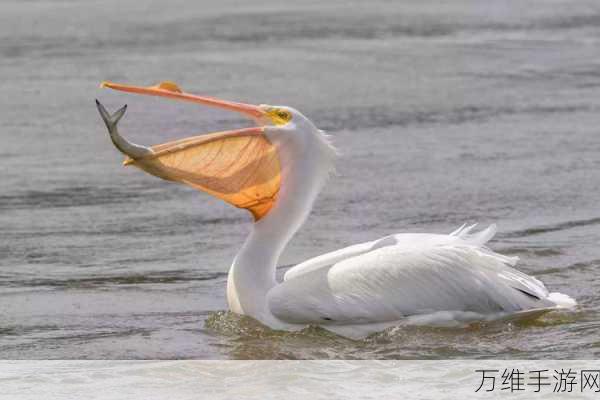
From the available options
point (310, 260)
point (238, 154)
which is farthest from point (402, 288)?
point (238, 154)

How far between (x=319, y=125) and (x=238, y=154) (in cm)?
410

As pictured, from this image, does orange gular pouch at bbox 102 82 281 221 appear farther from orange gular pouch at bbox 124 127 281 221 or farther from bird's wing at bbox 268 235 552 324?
bird's wing at bbox 268 235 552 324

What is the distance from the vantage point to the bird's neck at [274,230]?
5617 millimetres

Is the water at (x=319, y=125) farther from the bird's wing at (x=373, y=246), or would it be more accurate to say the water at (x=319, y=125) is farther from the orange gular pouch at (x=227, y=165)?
the orange gular pouch at (x=227, y=165)

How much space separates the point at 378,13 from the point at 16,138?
6.65 metres

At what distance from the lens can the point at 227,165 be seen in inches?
225

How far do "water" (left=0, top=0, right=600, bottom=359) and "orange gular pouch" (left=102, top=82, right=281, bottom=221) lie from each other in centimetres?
54

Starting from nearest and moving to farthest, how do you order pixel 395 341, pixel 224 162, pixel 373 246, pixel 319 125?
pixel 395 341
pixel 373 246
pixel 224 162
pixel 319 125

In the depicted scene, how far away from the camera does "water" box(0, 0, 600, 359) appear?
18.4ft

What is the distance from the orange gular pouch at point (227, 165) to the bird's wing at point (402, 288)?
0.48m

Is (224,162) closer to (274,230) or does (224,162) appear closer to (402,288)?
(274,230)

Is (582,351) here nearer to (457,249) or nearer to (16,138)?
(457,249)

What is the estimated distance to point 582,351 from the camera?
16.8ft

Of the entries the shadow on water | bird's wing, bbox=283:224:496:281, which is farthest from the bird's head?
the shadow on water
